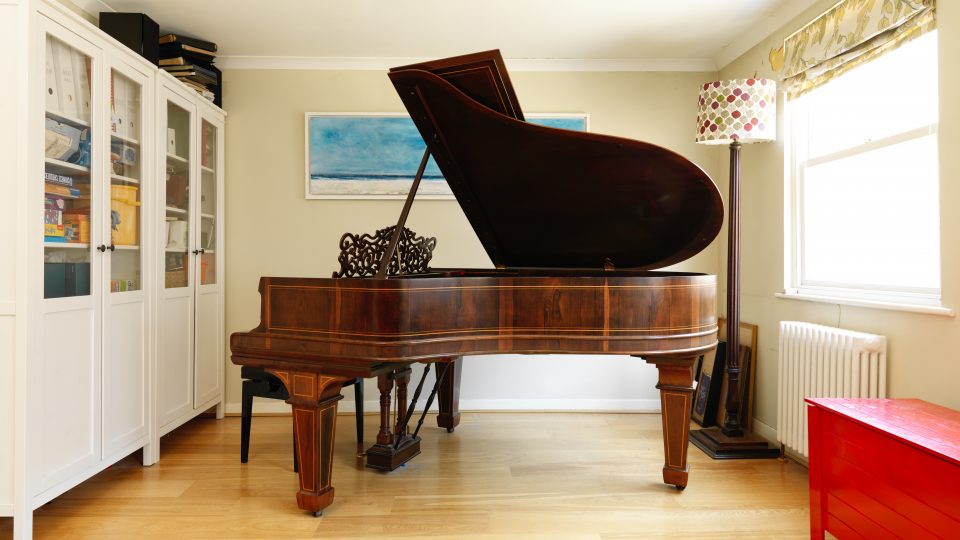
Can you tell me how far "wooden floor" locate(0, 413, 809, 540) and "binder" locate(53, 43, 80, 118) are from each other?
5.04 feet

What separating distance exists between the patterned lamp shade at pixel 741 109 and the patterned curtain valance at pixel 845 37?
0.14 meters

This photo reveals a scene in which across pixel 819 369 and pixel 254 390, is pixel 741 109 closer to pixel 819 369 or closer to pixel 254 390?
pixel 819 369

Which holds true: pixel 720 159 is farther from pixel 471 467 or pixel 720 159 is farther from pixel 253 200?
pixel 253 200

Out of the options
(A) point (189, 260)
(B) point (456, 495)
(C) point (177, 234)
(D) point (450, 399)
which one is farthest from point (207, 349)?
(B) point (456, 495)

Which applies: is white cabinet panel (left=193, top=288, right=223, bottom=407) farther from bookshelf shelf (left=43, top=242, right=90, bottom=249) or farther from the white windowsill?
the white windowsill

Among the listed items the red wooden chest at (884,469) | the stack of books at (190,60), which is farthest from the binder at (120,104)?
the red wooden chest at (884,469)

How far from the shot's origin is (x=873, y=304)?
90.1 inches

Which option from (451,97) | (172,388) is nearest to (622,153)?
(451,97)

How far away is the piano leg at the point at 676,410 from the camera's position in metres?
2.30

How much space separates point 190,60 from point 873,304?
361cm

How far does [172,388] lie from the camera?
296 centimetres

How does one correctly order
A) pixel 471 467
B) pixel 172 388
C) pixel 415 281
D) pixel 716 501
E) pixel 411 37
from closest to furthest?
pixel 415 281, pixel 716 501, pixel 471 467, pixel 172 388, pixel 411 37

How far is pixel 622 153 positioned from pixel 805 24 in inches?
56.7

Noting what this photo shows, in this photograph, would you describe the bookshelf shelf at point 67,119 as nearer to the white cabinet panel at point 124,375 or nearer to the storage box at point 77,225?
the storage box at point 77,225
